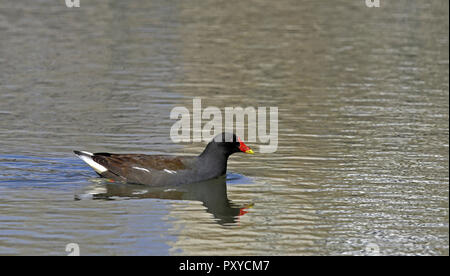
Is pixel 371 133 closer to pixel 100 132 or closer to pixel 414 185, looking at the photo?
pixel 414 185

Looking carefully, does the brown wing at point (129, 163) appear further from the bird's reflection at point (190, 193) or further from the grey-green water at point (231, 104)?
the grey-green water at point (231, 104)

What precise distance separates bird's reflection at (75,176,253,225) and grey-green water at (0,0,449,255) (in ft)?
0.17

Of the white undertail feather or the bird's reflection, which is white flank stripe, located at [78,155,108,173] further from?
the bird's reflection

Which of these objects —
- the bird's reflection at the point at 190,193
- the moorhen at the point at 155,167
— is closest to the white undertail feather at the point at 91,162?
the moorhen at the point at 155,167

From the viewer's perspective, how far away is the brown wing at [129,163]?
15.8 metres

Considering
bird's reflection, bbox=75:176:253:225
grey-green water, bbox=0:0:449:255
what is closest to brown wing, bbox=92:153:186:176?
bird's reflection, bbox=75:176:253:225

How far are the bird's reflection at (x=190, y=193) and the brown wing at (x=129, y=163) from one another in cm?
31

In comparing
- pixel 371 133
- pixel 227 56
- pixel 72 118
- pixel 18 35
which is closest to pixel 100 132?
pixel 72 118

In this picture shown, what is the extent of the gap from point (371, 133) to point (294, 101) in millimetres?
4130

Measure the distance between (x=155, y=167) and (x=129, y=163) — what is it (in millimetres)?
454

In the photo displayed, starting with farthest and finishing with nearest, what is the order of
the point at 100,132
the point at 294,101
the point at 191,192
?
the point at 294,101, the point at 100,132, the point at 191,192

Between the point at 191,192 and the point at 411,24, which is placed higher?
the point at 411,24

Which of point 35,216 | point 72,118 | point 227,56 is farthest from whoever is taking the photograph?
point 227,56

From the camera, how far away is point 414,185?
52.9 feet
